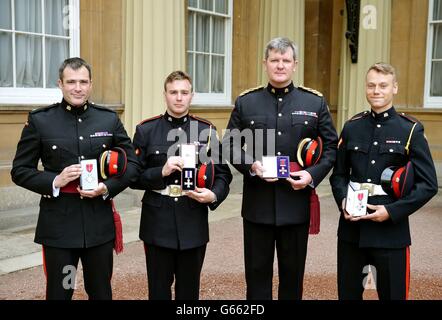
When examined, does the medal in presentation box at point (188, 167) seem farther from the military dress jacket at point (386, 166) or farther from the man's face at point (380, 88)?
the man's face at point (380, 88)

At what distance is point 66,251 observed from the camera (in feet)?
10.3

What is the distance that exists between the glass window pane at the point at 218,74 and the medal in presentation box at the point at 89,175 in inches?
273

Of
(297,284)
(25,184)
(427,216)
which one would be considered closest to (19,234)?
(25,184)

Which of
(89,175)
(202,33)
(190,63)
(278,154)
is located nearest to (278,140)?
(278,154)

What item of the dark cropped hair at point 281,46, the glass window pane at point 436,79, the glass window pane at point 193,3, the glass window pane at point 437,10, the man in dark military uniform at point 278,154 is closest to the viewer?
the dark cropped hair at point 281,46

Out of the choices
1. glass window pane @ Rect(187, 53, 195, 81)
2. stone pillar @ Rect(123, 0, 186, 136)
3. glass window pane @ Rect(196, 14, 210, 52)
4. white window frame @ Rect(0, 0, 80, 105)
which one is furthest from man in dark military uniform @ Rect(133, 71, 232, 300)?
glass window pane @ Rect(196, 14, 210, 52)

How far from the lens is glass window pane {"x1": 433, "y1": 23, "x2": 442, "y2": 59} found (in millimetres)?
10250

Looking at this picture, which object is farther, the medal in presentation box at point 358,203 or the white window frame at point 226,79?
the white window frame at point 226,79

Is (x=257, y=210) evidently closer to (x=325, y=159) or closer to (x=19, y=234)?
(x=325, y=159)

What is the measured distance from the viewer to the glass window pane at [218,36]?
9742mm

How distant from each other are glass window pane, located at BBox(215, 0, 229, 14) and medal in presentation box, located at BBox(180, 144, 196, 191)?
7.01 m

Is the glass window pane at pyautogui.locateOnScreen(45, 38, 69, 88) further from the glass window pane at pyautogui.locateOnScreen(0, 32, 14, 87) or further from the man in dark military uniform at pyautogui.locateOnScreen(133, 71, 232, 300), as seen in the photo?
the man in dark military uniform at pyautogui.locateOnScreen(133, 71, 232, 300)

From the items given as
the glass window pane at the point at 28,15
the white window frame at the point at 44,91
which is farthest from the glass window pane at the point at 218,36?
the glass window pane at the point at 28,15

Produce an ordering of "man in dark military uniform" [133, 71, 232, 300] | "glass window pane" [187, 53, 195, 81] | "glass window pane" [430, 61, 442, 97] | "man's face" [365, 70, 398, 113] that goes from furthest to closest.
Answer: "glass window pane" [430, 61, 442, 97] < "glass window pane" [187, 53, 195, 81] < "man in dark military uniform" [133, 71, 232, 300] < "man's face" [365, 70, 398, 113]
